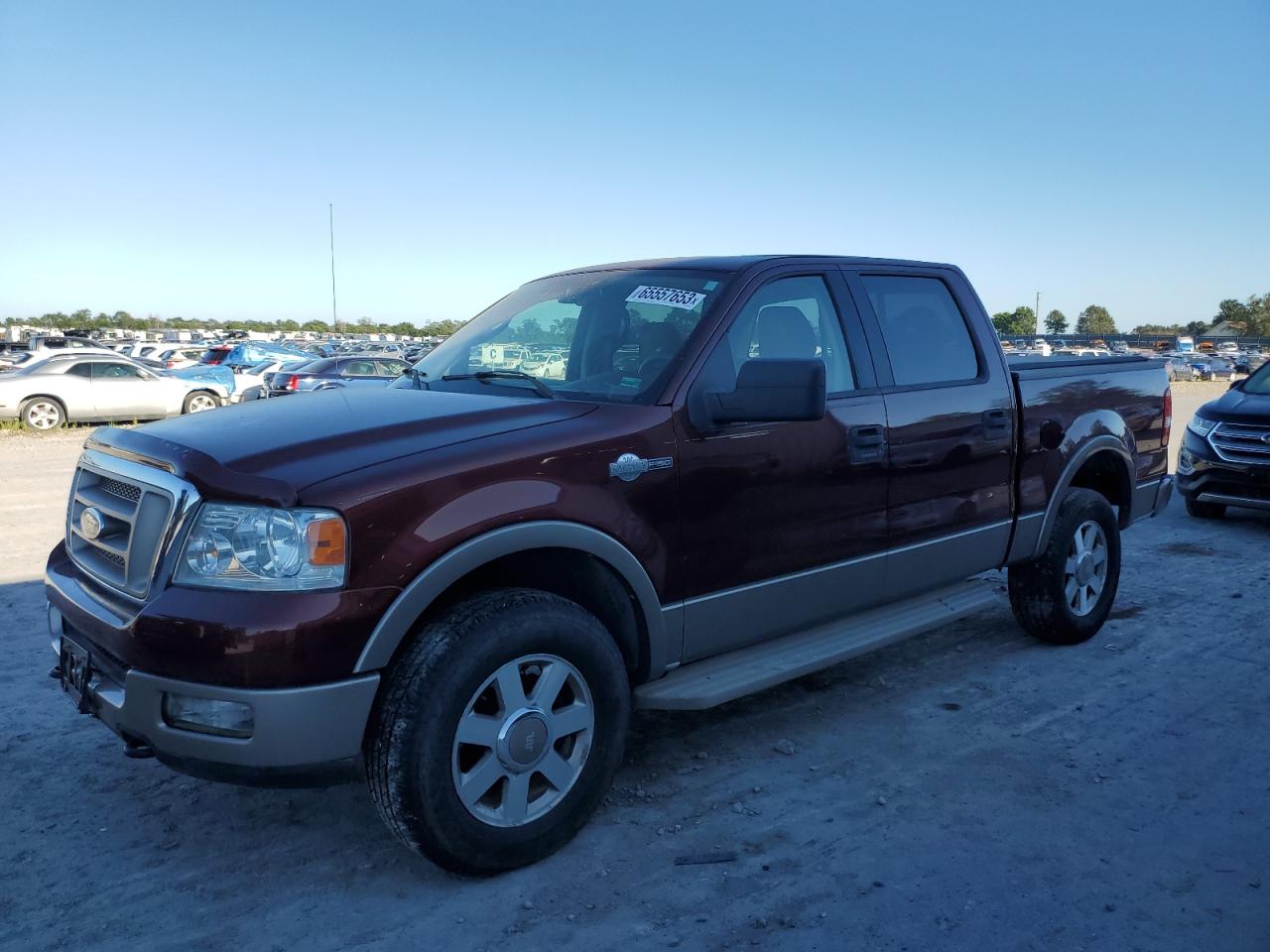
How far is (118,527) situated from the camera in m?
3.14

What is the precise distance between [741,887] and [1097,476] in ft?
12.2

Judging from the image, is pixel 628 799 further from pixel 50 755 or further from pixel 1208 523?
pixel 1208 523

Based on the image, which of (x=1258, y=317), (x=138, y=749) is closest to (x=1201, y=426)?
(x=138, y=749)

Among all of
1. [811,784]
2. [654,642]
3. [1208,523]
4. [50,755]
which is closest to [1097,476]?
[811,784]

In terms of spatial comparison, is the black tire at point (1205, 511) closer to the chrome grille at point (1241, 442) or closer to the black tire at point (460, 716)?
the chrome grille at point (1241, 442)

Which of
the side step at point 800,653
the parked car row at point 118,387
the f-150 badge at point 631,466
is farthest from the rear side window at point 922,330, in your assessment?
the parked car row at point 118,387

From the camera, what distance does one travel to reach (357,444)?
9.86 feet

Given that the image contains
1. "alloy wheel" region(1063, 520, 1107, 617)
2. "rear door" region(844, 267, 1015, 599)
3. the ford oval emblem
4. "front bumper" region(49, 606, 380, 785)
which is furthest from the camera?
"alloy wheel" region(1063, 520, 1107, 617)

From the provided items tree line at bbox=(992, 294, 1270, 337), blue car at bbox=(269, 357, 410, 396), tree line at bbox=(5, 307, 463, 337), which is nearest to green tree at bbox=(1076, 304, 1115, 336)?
tree line at bbox=(992, 294, 1270, 337)

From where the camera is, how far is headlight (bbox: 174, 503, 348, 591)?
2717 millimetres

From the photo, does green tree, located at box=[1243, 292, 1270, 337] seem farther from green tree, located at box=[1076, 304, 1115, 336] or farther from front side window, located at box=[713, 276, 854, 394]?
front side window, located at box=[713, 276, 854, 394]

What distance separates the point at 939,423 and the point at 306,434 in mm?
2631

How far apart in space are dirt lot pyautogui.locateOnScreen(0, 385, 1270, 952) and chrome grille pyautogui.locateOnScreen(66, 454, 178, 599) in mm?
921

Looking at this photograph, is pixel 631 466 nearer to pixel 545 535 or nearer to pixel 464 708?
pixel 545 535
